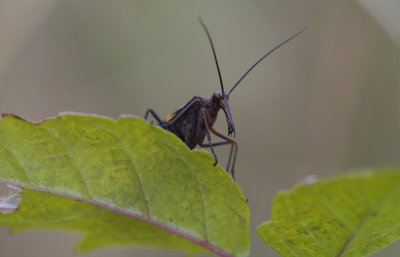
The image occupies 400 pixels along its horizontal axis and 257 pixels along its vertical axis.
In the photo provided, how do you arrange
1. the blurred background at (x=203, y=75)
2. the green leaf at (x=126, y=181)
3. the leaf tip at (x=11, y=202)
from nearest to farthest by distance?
the green leaf at (x=126, y=181) < the leaf tip at (x=11, y=202) < the blurred background at (x=203, y=75)

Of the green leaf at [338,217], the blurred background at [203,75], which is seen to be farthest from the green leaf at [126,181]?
the blurred background at [203,75]

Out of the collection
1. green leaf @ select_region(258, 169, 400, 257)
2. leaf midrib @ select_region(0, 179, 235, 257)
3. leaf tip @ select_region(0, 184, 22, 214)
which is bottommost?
leaf tip @ select_region(0, 184, 22, 214)

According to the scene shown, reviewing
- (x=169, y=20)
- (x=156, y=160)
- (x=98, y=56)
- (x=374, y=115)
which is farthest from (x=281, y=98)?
(x=156, y=160)

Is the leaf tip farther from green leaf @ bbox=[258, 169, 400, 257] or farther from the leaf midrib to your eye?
green leaf @ bbox=[258, 169, 400, 257]

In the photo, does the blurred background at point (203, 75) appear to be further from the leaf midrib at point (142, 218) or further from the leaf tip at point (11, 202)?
the leaf midrib at point (142, 218)

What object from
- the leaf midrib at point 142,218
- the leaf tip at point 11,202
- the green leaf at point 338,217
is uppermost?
A: the green leaf at point 338,217

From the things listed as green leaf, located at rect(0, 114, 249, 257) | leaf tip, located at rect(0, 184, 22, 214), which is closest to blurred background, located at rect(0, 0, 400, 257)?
leaf tip, located at rect(0, 184, 22, 214)
